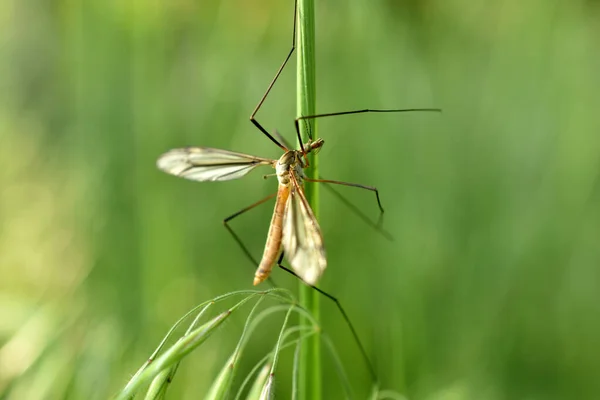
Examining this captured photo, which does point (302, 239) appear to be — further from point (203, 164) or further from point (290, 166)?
point (203, 164)

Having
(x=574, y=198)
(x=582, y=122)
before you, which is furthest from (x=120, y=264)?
(x=582, y=122)

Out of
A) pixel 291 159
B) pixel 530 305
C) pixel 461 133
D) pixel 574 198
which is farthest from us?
pixel 461 133

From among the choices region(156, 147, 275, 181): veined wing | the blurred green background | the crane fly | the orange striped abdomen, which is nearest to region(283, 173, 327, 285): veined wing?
the crane fly

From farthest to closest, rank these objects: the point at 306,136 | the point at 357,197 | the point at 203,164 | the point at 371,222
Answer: the point at 357,197 → the point at 371,222 → the point at 203,164 → the point at 306,136

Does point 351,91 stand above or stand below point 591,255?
above

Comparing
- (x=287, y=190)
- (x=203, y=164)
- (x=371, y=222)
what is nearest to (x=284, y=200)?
(x=287, y=190)

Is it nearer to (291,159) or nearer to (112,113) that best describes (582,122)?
(291,159)
